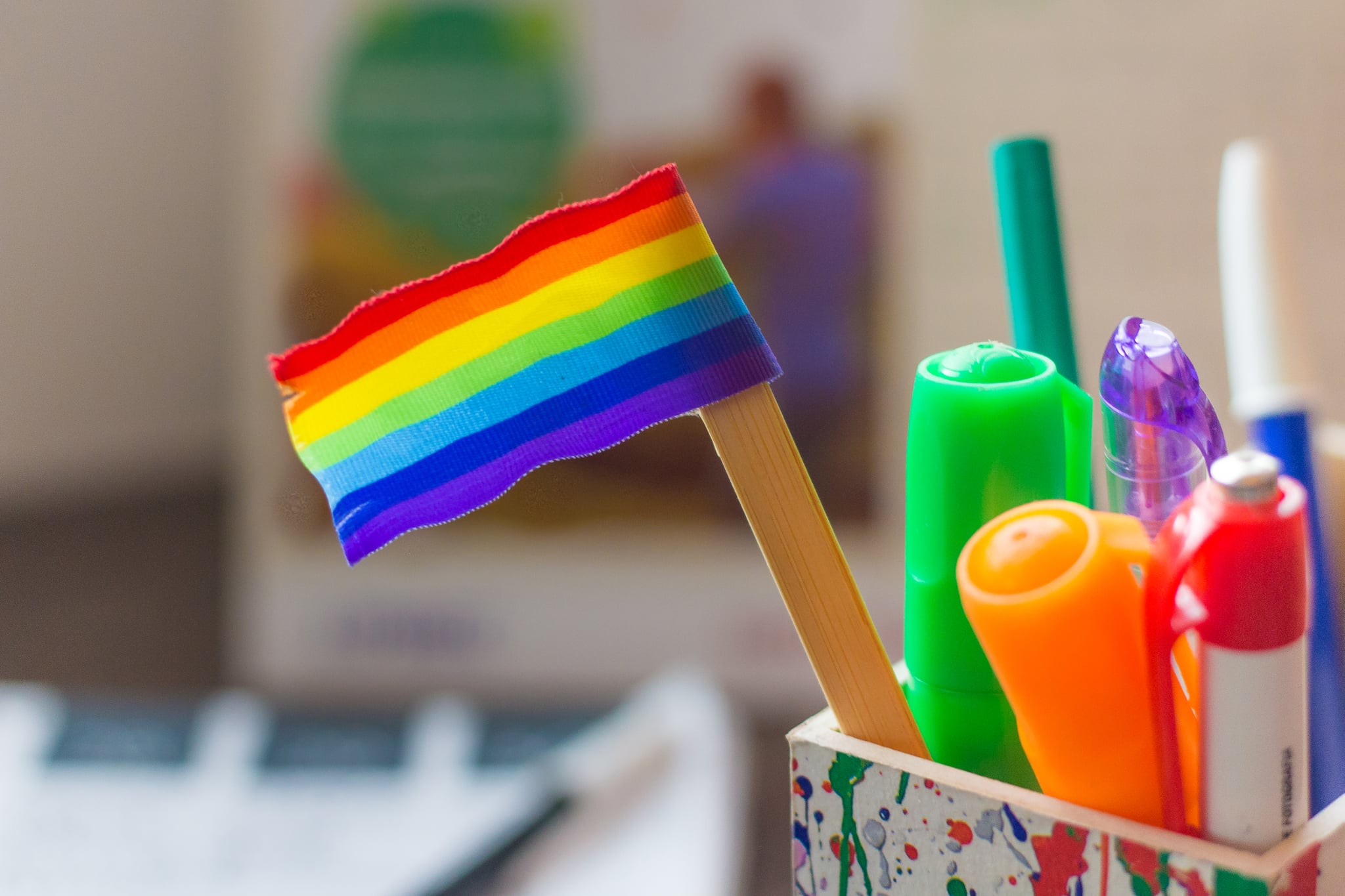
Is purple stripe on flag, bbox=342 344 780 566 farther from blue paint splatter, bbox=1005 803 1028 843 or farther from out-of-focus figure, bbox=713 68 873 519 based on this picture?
out-of-focus figure, bbox=713 68 873 519

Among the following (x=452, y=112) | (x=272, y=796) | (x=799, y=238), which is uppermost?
(x=452, y=112)

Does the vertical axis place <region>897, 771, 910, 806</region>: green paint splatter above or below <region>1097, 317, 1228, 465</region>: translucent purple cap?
below

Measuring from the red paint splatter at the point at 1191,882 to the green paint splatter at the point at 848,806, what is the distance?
0.14ft

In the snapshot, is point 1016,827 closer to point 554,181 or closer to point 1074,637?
point 1074,637

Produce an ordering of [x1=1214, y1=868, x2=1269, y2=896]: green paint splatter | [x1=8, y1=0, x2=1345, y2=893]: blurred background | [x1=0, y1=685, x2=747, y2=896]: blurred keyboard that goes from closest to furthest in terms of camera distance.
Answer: [x1=1214, y1=868, x2=1269, y2=896]: green paint splatter → [x1=0, y1=685, x2=747, y2=896]: blurred keyboard → [x1=8, y1=0, x2=1345, y2=893]: blurred background

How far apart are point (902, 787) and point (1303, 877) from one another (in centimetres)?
5

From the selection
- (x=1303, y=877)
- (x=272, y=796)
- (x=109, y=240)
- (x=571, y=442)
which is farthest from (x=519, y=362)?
(x=109, y=240)

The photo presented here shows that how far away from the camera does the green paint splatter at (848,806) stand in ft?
0.65

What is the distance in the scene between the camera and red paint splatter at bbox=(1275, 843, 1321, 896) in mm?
174

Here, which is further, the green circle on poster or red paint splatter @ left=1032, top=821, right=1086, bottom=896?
the green circle on poster

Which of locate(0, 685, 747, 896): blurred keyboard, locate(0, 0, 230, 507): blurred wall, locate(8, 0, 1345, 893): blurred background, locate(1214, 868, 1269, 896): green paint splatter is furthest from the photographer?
locate(0, 0, 230, 507): blurred wall

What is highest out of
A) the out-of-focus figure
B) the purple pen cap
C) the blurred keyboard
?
the purple pen cap

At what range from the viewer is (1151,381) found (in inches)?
7.3

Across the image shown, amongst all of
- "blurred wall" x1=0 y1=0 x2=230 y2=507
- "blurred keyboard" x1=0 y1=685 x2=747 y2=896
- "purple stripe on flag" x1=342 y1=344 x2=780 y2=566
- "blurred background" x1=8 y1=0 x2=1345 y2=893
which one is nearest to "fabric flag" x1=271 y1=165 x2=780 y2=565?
"purple stripe on flag" x1=342 y1=344 x2=780 y2=566
